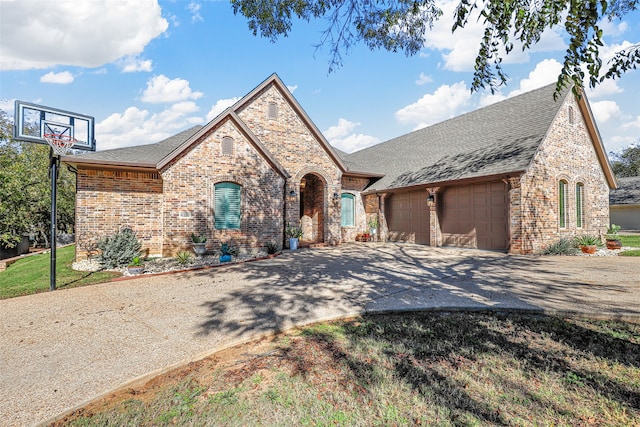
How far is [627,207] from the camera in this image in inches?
1025

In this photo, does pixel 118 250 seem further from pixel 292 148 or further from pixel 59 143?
pixel 292 148

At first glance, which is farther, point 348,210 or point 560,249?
point 348,210

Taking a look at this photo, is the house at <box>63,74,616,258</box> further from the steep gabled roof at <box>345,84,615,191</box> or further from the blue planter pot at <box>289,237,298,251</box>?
the blue planter pot at <box>289,237,298,251</box>

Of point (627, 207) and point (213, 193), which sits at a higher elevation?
point (213, 193)

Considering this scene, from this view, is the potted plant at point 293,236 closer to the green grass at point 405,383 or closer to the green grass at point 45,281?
the green grass at point 45,281

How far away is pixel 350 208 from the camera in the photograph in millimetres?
17344

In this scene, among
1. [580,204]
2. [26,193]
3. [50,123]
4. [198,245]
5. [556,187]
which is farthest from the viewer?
[26,193]

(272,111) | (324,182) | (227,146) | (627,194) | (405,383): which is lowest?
(405,383)

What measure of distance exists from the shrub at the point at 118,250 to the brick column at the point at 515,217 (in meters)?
13.1

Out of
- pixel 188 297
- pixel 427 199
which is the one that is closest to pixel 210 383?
pixel 188 297

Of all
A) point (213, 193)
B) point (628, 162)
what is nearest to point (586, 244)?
point (213, 193)

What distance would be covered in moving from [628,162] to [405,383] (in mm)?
61900

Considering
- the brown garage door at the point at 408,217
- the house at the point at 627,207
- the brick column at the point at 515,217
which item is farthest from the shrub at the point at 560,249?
the house at the point at 627,207

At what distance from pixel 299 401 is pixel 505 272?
741cm
